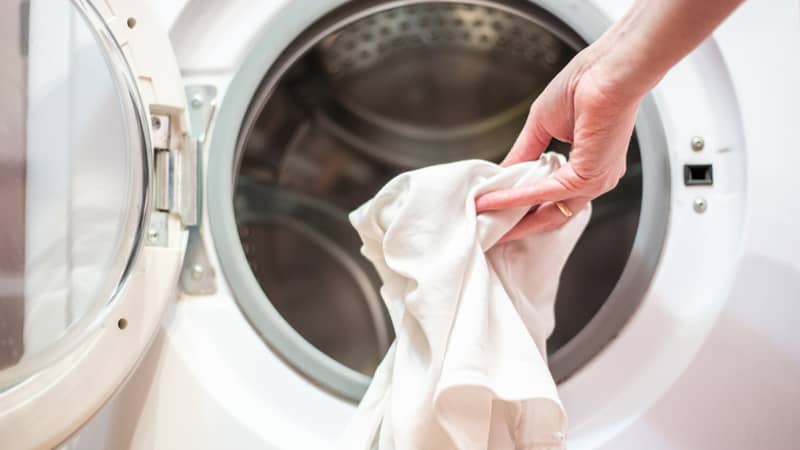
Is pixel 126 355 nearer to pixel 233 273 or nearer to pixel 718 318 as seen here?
pixel 233 273

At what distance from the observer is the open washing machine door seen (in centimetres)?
54

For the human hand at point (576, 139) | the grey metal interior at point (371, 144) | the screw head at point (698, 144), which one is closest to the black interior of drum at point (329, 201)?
the grey metal interior at point (371, 144)

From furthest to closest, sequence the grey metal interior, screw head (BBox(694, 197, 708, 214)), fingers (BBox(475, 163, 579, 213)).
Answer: the grey metal interior < screw head (BBox(694, 197, 708, 214)) < fingers (BBox(475, 163, 579, 213))

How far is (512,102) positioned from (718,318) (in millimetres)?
599

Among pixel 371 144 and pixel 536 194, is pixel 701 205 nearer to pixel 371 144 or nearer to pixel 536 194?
pixel 536 194

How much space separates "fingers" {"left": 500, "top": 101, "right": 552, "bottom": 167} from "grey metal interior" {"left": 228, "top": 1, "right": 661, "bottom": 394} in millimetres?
188

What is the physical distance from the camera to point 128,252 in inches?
22.3

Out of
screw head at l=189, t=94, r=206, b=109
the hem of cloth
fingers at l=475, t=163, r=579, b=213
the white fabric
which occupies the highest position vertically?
screw head at l=189, t=94, r=206, b=109

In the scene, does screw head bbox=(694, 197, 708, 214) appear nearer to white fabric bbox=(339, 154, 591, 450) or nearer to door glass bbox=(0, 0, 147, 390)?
white fabric bbox=(339, 154, 591, 450)

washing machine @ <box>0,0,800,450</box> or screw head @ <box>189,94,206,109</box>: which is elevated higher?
screw head @ <box>189,94,206,109</box>

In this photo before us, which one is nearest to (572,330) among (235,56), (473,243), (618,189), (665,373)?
(618,189)

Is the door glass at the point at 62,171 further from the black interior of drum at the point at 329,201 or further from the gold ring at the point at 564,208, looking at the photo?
the gold ring at the point at 564,208

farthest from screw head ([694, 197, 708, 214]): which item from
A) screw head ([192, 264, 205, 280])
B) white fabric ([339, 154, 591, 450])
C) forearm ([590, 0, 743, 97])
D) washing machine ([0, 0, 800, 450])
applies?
screw head ([192, 264, 205, 280])

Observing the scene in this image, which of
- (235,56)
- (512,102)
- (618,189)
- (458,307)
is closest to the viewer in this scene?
(458,307)
